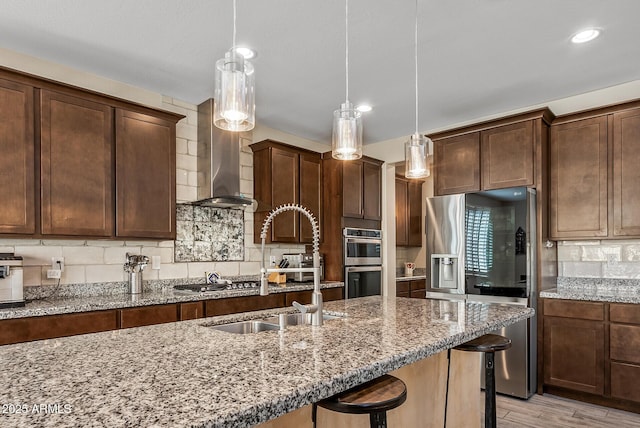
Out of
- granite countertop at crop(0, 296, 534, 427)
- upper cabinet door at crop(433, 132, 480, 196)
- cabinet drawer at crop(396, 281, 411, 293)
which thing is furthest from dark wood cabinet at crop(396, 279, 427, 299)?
granite countertop at crop(0, 296, 534, 427)

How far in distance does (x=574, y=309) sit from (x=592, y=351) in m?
0.34

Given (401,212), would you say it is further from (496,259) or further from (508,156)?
(496,259)

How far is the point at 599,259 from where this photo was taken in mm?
3758

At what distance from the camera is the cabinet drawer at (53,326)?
2422 millimetres

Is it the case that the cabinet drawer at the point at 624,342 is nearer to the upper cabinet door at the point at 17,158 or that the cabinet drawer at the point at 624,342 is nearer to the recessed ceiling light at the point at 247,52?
the recessed ceiling light at the point at 247,52

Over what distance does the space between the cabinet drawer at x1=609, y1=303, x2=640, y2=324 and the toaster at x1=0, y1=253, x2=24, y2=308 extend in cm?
425

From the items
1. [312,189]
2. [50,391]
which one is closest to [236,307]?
[312,189]

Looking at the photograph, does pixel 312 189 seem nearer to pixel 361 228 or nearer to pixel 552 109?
pixel 361 228

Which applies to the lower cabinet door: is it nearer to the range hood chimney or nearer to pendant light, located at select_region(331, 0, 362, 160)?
pendant light, located at select_region(331, 0, 362, 160)

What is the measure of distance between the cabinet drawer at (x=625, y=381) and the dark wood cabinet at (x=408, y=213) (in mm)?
3306

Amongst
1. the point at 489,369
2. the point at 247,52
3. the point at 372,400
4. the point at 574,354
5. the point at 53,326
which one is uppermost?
the point at 247,52

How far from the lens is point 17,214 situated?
2693 mm

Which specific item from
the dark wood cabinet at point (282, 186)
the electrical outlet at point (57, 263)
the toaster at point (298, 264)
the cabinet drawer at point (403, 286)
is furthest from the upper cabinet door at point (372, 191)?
the electrical outlet at point (57, 263)

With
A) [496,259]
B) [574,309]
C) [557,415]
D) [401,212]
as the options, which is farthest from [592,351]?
[401,212]
